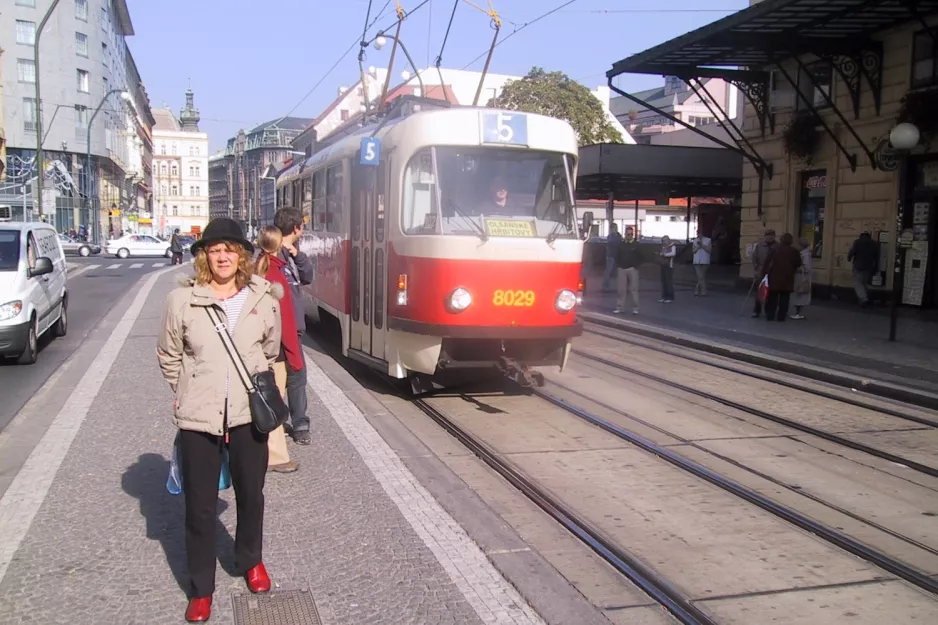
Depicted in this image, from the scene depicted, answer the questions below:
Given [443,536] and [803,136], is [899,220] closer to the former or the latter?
[803,136]

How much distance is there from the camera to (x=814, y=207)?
21.1 metres

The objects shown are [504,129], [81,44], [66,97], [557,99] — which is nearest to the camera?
[504,129]

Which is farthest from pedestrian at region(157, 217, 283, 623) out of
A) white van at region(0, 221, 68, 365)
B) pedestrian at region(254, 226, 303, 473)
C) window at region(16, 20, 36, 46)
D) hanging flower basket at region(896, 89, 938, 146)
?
window at region(16, 20, 36, 46)

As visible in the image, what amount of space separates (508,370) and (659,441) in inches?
73.0

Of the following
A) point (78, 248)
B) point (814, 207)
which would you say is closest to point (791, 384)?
point (814, 207)

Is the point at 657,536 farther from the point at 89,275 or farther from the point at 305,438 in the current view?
the point at 89,275

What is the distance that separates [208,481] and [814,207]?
65.4 feet

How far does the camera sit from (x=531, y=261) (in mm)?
8516

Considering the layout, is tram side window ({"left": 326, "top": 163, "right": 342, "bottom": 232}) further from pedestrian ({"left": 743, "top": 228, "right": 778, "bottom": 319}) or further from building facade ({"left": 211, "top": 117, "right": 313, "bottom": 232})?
building facade ({"left": 211, "top": 117, "right": 313, "bottom": 232})

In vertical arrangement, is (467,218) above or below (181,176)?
below

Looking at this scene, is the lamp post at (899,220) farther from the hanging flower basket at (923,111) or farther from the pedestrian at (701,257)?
the pedestrian at (701,257)

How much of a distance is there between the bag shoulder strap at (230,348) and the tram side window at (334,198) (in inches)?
279

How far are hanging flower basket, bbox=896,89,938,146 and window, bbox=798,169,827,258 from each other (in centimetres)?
336

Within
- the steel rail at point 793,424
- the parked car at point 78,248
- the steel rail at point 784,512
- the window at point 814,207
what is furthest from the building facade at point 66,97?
the steel rail at point 784,512
